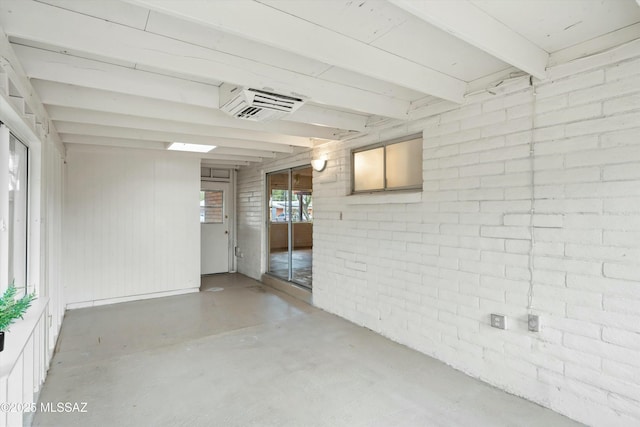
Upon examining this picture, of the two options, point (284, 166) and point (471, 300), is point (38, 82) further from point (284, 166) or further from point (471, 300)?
point (471, 300)

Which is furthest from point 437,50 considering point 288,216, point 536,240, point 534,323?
point 288,216

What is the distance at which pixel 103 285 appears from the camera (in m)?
5.13

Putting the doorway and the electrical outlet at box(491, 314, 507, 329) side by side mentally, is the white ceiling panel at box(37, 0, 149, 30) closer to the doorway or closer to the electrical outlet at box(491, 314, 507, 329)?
the electrical outlet at box(491, 314, 507, 329)

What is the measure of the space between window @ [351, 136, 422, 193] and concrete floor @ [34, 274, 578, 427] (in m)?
1.73

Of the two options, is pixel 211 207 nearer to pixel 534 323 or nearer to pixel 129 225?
pixel 129 225

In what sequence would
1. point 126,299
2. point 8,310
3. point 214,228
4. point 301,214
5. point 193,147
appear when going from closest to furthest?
point 8,310 < point 193,147 < point 126,299 < point 214,228 < point 301,214

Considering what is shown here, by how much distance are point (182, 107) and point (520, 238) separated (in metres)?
3.20

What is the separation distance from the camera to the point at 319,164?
4.80 metres

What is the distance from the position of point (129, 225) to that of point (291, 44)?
463 cm

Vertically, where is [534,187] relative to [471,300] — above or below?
above

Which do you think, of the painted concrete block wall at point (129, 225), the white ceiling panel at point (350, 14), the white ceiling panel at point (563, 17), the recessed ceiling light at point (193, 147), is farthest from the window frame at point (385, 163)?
the painted concrete block wall at point (129, 225)

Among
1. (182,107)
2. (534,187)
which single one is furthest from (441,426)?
(182,107)

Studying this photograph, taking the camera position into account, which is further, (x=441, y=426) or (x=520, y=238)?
(x=520, y=238)

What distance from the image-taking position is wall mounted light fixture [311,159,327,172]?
15.6ft
